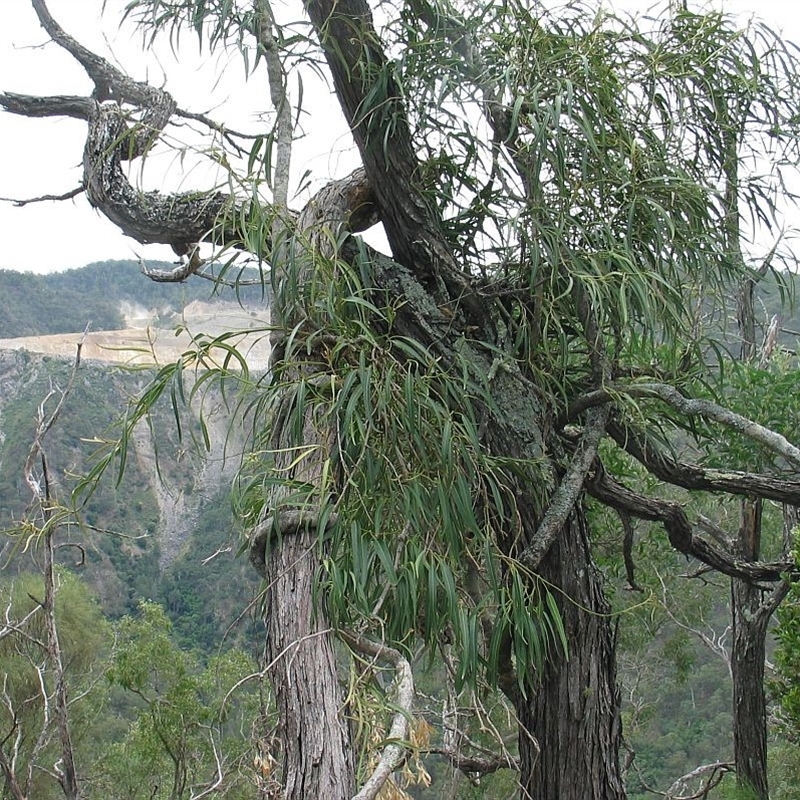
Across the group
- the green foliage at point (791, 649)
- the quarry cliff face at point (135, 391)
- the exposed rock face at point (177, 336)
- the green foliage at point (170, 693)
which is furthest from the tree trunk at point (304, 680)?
the green foliage at point (170, 693)

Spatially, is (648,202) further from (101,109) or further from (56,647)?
(56,647)

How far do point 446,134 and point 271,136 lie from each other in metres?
0.45

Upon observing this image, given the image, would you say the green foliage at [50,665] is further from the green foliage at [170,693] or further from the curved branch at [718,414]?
the curved branch at [718,414]

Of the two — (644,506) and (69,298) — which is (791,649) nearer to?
(644,506)

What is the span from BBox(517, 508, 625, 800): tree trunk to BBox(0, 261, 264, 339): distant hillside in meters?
10.4

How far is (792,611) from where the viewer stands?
2754mm

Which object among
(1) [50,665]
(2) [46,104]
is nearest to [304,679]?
(2) [46,104]

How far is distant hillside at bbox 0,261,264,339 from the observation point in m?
12.3

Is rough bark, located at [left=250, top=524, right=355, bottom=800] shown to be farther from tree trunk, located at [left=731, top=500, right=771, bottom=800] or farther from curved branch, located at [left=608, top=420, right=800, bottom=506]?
tree trunk, located at [left=731, top=500, right=771, bottom=800]

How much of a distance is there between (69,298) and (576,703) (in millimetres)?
12829

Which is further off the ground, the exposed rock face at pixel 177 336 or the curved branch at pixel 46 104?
the curved branch at pixel 46 104

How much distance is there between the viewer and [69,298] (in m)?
13.5

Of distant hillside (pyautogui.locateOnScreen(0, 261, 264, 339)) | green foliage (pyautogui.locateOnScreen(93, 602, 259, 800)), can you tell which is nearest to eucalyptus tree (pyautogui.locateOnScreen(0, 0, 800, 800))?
green foliage (pyautogui.locateOnScreen(93, 602, 259, 800))

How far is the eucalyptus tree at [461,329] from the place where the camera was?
1.43m
